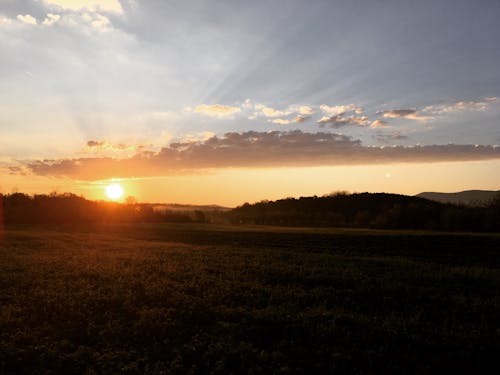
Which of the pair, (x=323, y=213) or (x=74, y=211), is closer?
(x=74, y=211)

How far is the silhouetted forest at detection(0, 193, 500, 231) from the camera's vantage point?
8406 centimetres

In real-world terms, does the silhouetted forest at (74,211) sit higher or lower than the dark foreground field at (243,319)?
higher

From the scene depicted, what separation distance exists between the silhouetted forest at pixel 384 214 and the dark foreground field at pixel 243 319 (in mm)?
60548

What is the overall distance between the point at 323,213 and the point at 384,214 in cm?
3146

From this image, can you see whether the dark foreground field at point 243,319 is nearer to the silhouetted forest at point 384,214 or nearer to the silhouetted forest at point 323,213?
the silhouetted forest at point 384,214

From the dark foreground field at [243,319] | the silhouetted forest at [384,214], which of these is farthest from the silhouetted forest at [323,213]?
the dark foreground field at [243,319]

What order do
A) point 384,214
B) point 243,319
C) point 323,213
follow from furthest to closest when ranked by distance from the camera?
point 323,213 → point 384,214 → point 243,319

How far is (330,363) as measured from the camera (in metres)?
11.6

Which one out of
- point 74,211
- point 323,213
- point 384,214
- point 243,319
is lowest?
point 243,319

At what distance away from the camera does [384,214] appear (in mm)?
102875

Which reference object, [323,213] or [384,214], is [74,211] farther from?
[384,214]

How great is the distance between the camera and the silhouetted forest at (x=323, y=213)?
3310 inches

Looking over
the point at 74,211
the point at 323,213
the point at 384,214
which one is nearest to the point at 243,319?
the point at 384,214

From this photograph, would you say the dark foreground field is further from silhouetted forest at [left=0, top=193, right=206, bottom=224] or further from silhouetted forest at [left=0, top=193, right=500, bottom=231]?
silhouetted forest at [left=0, top=193, right=206, bottom=224]
